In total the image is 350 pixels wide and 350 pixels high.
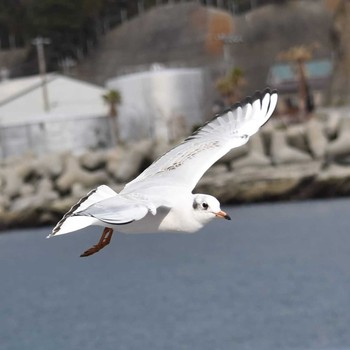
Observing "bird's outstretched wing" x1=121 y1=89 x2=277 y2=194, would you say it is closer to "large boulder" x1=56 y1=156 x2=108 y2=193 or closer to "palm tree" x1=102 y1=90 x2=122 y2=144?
"large boulder" x1=56 y1=156 x2=108 y2=193

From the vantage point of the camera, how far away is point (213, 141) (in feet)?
25.7

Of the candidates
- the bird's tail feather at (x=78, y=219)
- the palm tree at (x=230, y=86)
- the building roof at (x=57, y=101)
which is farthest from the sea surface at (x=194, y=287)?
the bird's tail feather at (x=78, y=219)

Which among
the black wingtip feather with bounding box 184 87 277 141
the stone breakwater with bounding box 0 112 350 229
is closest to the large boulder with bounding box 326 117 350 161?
the stone breakwater with bounding box 0 112 350 229

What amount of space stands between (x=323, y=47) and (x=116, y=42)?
10.9 metres

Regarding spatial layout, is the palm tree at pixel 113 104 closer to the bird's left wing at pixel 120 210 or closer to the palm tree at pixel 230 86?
the palm tree at pixel 230 86

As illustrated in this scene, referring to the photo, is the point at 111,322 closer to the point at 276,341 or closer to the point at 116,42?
the point at 276,341

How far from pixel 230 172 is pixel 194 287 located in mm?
8620

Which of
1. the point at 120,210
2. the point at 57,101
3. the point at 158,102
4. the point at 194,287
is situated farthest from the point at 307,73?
the point at 120,210

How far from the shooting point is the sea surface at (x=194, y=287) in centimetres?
2250

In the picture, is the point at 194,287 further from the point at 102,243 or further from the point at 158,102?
the point at 102,243

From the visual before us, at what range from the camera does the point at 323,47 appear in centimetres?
6131

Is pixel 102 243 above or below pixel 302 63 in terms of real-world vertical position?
above

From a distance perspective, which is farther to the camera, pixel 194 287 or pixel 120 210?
pixel 194 287

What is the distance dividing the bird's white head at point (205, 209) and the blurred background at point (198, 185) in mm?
2044
